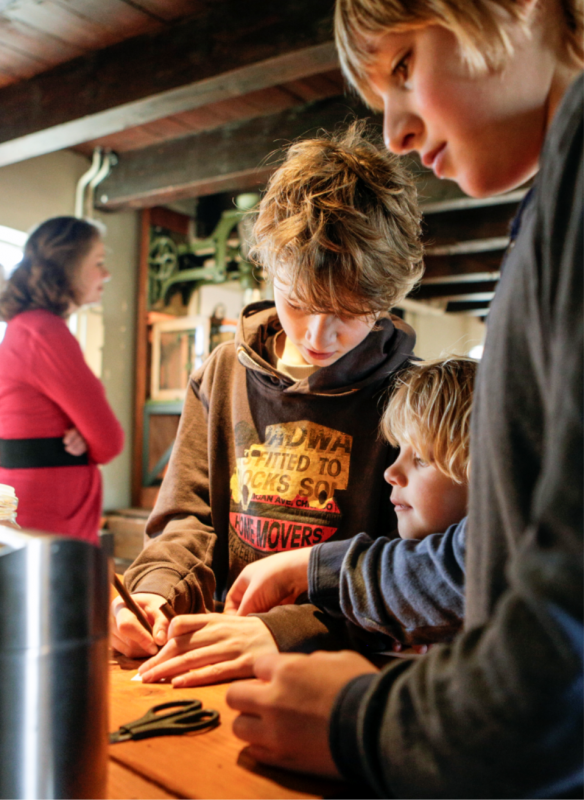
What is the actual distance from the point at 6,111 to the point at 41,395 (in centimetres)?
187

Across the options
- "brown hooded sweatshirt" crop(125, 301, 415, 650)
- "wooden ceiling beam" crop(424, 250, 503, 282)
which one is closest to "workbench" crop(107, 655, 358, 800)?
"brown hooded sweatshirt" crop(125, 301, 415, 650)

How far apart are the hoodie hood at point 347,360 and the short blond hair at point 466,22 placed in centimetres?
62

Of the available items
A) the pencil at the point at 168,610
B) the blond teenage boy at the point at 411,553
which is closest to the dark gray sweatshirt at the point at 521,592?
the blond teenage boy at the point at 411,553

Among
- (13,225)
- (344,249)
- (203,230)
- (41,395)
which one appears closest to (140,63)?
(13,225)

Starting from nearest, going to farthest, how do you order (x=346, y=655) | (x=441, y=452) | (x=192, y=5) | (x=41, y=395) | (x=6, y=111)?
(x=346, y=655), (x=441, y=452), (x=41, y=395), (x=192, y=5), (x=6, y=111)

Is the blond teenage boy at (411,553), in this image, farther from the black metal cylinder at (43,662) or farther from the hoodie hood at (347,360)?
the black metal cylinder at (43,662)

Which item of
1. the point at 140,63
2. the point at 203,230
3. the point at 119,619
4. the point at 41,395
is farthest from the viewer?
the point at 203,230

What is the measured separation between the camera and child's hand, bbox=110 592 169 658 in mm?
883

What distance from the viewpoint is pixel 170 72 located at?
270 cm

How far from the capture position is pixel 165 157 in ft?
12.7

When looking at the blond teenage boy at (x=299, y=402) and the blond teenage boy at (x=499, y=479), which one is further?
the blond teenage boy at (x=299, y=402)

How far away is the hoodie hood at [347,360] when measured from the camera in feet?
3.90

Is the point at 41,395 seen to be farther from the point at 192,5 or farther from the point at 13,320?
the point at 192,5

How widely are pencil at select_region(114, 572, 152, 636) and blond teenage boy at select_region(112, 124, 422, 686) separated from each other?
0.05 ft
